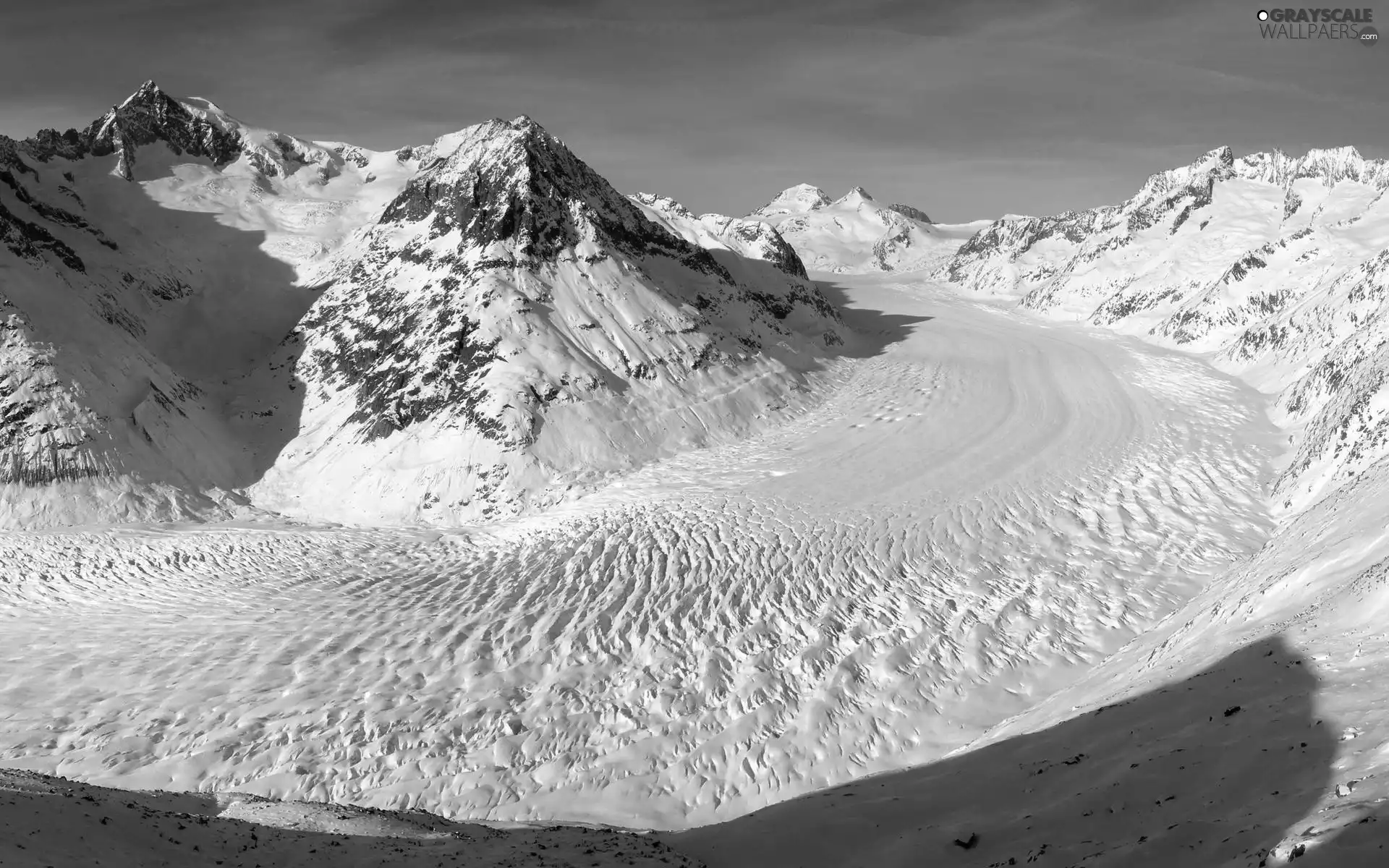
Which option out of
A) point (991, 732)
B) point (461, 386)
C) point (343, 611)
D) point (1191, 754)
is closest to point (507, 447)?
point (461, 386)

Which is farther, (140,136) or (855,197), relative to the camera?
(855,197)

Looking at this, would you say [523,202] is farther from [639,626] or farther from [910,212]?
[910,212]

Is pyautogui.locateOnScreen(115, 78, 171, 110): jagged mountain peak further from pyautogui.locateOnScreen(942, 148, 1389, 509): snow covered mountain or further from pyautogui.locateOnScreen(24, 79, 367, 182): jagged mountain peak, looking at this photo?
pyautogui.locateOnScreen(942, 148, 1389, 509): snow covered mountain

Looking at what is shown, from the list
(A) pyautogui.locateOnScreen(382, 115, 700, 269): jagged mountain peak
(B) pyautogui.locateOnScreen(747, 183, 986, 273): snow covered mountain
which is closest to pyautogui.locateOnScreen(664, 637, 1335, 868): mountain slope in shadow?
(A) pyautogui.locateOnScreen(382, 115, 700, 269): jagged mountain peak

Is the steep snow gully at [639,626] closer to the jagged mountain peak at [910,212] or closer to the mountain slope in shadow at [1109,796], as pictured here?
the mountain slope in shadow at [1109,796]

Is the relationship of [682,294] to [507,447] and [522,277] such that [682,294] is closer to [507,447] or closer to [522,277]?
[522,277]

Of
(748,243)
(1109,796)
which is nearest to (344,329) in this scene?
(748,243)

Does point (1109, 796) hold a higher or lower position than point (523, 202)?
lower
